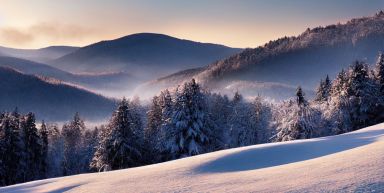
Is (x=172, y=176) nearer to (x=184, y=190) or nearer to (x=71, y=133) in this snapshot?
(x=184, y=190)

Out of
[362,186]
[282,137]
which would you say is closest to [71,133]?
[282,137]

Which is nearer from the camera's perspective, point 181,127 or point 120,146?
point 181,127

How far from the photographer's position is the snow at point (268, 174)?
37.3 ft

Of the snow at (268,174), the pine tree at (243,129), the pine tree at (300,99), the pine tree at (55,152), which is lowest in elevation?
the pine tree at (55,152)

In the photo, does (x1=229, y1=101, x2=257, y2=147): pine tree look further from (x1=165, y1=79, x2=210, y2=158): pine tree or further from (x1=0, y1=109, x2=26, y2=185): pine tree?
(x1=0, y1=109, x2=26, y2=185): pine tree

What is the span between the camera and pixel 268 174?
1382 centimetres

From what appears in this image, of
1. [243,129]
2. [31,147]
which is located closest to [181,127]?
[31,147]

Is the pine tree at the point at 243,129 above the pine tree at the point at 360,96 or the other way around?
the other way around

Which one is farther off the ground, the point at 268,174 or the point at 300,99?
the point at 300,99

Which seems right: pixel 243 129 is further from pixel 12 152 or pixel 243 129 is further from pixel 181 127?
pixel 12 152

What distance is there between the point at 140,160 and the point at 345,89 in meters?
Result: 24.0

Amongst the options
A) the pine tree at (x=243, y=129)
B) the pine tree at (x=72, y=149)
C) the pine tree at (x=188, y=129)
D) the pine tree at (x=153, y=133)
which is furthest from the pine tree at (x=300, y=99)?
the pine tree at (x=72, y=149)

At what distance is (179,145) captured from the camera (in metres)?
41.8

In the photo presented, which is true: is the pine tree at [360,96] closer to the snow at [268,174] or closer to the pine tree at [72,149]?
the snow at [268,174]
